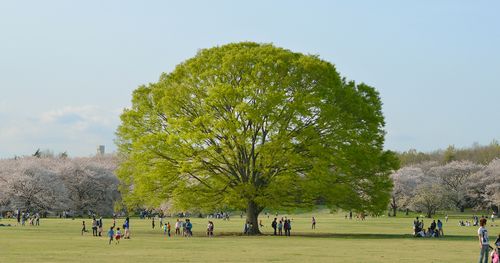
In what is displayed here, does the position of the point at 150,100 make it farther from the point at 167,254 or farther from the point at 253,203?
the point at 167,254

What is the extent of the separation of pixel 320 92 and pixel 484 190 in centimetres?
10043

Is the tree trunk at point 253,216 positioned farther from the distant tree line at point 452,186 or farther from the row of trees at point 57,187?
the distant tree line at point 452,186

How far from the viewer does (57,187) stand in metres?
118

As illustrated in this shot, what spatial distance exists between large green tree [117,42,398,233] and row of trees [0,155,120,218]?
6296 centimetres

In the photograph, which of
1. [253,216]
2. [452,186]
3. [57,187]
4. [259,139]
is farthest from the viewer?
[452,186]

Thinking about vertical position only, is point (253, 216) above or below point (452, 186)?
below

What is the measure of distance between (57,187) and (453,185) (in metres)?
82.4

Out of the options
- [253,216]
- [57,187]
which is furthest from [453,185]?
[253,216]

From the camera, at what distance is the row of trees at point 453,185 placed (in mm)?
136375

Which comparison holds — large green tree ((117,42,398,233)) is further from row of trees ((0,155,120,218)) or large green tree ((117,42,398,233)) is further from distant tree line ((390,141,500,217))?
distant tree line ((390,141,500,217))

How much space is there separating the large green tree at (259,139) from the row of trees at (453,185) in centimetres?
7713

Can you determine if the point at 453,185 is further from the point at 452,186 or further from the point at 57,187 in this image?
the point at 57,187

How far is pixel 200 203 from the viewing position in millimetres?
56031

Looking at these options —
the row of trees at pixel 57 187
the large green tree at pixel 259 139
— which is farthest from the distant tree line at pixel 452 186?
the large green tree at pixel 259 139
